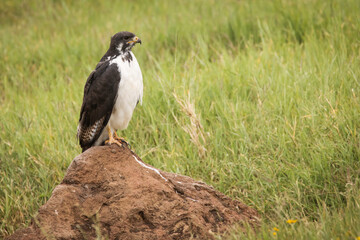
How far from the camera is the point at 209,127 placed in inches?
190

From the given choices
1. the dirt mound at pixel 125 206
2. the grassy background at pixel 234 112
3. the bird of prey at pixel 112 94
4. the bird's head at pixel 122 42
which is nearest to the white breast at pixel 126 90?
the bird of prey at pixel 112 94

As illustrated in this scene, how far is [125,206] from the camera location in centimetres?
329

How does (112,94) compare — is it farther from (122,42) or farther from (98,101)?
(122,42)

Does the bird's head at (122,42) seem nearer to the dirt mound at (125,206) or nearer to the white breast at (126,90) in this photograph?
the white breast at (126,90)

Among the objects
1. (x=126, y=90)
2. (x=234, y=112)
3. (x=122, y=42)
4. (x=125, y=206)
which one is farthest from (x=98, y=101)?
(x=234, y=112)

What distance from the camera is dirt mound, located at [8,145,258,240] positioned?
317cm

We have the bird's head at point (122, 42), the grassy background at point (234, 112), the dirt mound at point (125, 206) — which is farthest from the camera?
the bird's head at point (122, 42)

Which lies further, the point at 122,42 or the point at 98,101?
the point at 122,42

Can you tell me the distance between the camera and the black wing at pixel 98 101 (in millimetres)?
3918

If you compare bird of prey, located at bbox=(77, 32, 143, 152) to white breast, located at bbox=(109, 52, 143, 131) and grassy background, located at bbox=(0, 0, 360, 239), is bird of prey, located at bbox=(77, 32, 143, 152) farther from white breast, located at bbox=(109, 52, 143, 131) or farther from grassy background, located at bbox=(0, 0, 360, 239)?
grassy background, located at bbox=(0, 0, 360, 239)

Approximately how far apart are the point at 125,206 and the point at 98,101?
111cm

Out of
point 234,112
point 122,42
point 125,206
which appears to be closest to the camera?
point 125,206

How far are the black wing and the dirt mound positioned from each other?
1.42ft

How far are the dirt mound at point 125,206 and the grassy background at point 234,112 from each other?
0.35 metres
